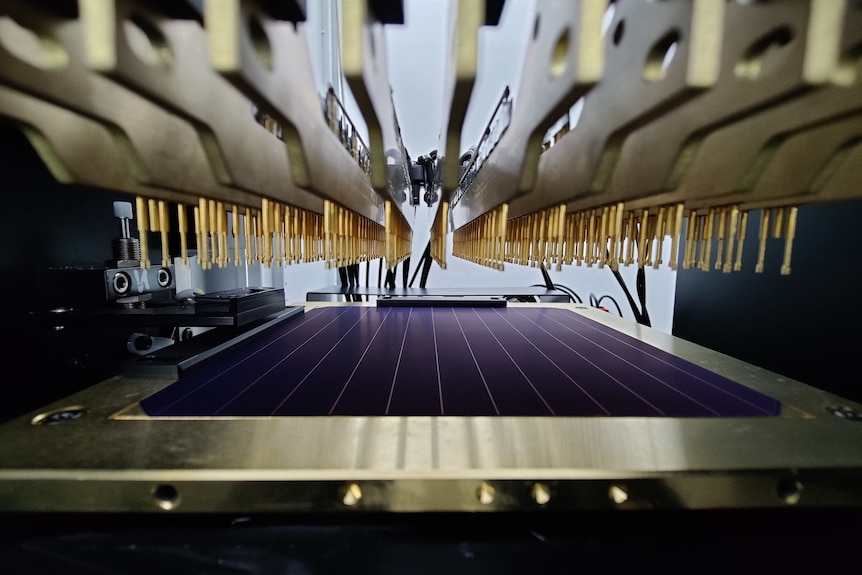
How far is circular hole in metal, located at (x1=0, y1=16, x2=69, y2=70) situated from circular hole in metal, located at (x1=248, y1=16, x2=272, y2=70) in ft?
0.57

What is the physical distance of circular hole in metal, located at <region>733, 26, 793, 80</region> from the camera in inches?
12.9

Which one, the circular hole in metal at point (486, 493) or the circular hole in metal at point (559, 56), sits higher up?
the circular hole in metal at point (559, 56)

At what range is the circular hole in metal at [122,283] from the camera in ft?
3.84

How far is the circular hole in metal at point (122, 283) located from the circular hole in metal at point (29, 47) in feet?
3.45

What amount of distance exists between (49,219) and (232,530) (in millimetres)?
1263

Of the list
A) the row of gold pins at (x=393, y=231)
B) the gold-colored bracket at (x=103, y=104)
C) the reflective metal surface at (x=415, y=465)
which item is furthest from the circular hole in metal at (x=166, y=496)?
the row of gold pins at (x=393, y=231)

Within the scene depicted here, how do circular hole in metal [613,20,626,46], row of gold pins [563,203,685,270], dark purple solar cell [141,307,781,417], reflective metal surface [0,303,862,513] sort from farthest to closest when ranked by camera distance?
dark purple solar cell [141,307,781,417]
row of gold pins [563,203,685,270]
reflective metal surface [0,303,862,513]
circular hole in metal [613,20,626,46]

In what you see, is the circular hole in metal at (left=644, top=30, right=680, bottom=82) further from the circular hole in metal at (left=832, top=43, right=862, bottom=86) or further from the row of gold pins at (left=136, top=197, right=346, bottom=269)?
the row of gold pins at (left=136, top=197, right=346, bottom=269)

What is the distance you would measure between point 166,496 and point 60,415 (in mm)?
411

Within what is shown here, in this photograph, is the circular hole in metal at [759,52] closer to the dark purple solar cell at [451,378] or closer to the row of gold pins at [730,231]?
the row of gold pins at [730,231]

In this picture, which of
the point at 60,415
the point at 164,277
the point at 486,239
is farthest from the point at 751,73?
the point at 164,277

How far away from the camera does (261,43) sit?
36 cm

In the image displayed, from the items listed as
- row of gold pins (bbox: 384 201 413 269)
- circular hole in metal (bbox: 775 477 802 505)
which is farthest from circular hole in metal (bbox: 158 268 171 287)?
circular hole in metal (bbox: 775 477 802 505)

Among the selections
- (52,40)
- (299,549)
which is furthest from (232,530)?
(52,40)
